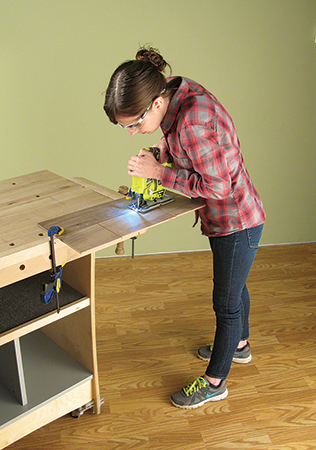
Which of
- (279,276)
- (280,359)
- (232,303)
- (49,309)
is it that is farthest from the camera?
(279,276)

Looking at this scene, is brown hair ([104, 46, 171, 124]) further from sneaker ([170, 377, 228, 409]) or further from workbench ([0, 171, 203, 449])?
sneaker ([170, 377, 228, 409])

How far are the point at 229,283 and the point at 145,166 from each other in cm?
56

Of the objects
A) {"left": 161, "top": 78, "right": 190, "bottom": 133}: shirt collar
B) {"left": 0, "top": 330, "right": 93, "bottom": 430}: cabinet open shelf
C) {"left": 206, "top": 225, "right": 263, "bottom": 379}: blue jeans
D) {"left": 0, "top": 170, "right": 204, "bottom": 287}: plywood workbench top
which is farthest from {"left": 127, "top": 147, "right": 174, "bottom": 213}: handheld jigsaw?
{"left": 0, "top": 330, "right": 93, "bottom": 430}: cabinet open shelf

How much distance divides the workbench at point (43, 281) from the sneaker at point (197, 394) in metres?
0.33

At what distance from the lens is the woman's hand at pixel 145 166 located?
1458mm


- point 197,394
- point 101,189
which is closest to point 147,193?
point 101,189

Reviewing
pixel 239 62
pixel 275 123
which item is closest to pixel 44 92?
pixel 239 62

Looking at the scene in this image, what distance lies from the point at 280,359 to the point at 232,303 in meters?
0.61

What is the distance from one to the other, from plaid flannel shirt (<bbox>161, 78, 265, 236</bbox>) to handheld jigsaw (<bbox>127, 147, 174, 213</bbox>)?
0.06 metres

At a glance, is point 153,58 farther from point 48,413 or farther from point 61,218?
point 48,413

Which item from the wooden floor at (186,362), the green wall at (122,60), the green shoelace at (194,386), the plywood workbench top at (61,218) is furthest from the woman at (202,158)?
the green wall at (122,60)

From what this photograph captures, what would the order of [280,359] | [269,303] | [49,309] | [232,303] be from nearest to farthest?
1. [49,309]
2. [232,303]
3. [280,359]
4. [269,303]

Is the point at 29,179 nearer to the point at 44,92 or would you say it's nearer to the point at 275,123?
the point at 44,92

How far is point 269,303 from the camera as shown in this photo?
2555 millimetres
